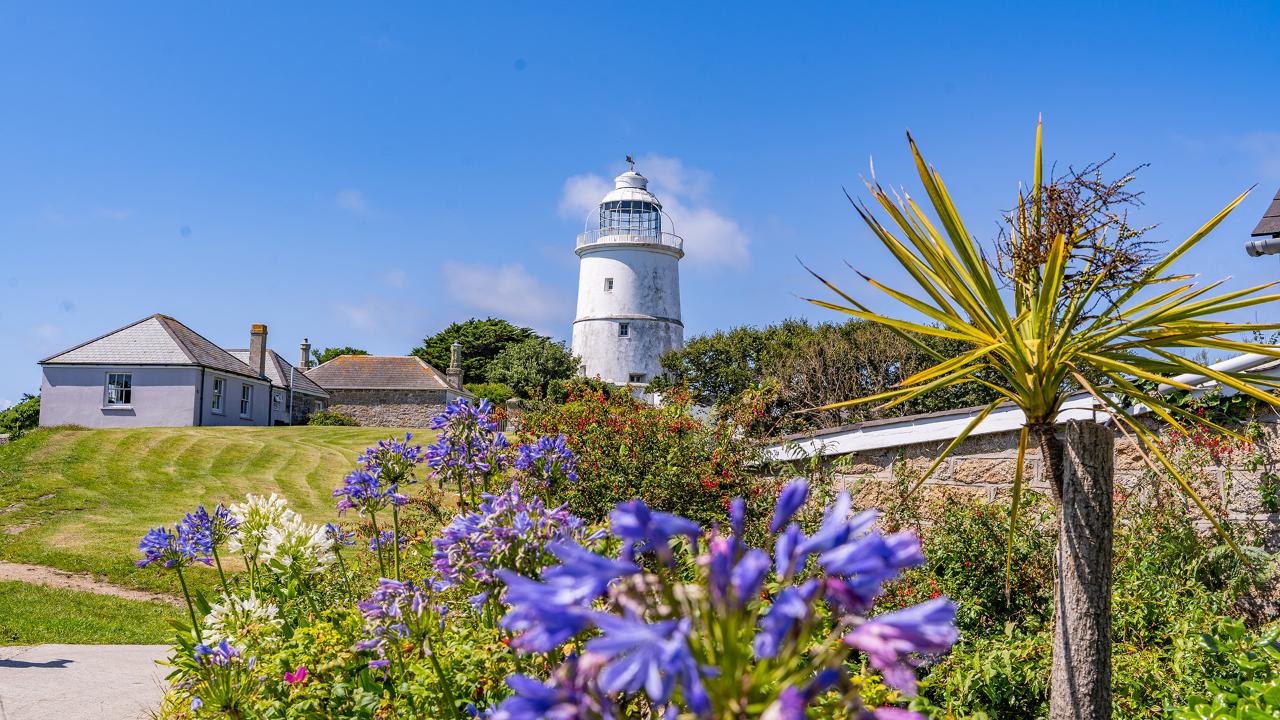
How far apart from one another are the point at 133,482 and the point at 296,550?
16.4 m

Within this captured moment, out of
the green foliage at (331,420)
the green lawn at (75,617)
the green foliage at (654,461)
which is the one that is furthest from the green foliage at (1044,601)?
the green foliage at (331,420)

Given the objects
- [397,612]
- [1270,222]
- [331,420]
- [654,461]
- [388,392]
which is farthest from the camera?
[388,392]

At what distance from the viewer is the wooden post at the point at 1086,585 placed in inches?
132

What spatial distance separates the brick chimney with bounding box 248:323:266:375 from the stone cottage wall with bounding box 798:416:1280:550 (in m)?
28.9

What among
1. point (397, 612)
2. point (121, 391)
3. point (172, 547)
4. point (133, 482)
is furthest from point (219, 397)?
point (397, 612)

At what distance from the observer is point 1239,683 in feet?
12.5

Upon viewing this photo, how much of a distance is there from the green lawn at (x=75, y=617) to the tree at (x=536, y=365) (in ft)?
81.1

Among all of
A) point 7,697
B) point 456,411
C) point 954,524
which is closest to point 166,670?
point 7,697

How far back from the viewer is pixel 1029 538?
19.2 feet

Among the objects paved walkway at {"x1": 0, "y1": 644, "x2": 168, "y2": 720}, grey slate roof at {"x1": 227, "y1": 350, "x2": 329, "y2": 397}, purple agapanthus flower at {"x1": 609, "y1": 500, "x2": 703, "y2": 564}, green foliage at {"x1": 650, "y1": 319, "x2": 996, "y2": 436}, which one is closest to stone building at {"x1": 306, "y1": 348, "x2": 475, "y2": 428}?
grey slate roof at {"x1": 227, "y1": 350, "x2": 329, "y2": 397}

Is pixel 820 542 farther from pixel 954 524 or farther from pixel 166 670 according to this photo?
pixel 166 670

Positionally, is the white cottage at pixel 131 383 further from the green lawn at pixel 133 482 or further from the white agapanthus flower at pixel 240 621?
the white agapanthus flower at pixel 240 621

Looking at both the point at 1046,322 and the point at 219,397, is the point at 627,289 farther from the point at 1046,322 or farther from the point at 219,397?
the point at 1046,322

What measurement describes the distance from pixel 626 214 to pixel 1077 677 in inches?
1272
